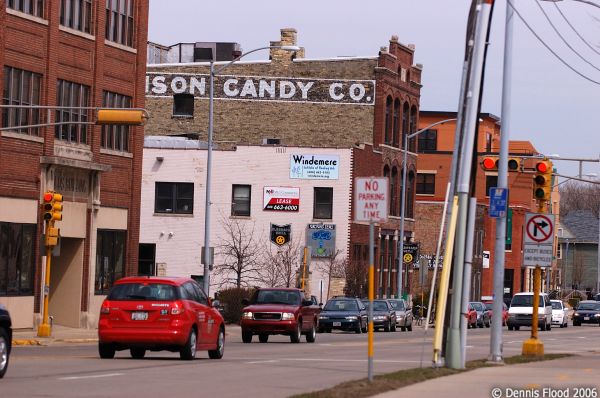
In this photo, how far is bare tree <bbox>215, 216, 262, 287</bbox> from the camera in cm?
7069

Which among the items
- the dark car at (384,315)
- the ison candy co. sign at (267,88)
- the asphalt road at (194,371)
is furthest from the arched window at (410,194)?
the asphalt road at (194,371)

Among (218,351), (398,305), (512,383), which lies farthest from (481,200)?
(512,383)

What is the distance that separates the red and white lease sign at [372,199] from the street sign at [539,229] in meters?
11.5

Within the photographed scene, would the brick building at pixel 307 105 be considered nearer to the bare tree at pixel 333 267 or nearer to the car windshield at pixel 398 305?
the bare tree at pixel 333 267

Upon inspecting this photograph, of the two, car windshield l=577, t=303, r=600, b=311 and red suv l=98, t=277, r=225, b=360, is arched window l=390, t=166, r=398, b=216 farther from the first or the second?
red suv l=98, t=277, r=225, b=360

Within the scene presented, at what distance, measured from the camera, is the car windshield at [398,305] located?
193 ft

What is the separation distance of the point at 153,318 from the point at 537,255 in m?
9.53

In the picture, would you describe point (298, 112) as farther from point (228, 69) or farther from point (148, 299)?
point (148, 299)

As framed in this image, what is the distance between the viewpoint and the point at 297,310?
39.4m

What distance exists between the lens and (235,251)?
7019 centimetres

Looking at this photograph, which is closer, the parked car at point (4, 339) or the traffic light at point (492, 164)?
the parked car at point (4, 339)

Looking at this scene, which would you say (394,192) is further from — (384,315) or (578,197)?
(578,197)

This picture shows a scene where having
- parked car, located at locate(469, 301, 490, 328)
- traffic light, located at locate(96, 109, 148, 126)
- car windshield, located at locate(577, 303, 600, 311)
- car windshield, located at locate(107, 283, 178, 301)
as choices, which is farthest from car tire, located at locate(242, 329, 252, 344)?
car windshield, located at locate(577, 303, 600, 311)

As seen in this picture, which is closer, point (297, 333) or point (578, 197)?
point (297, 333)
